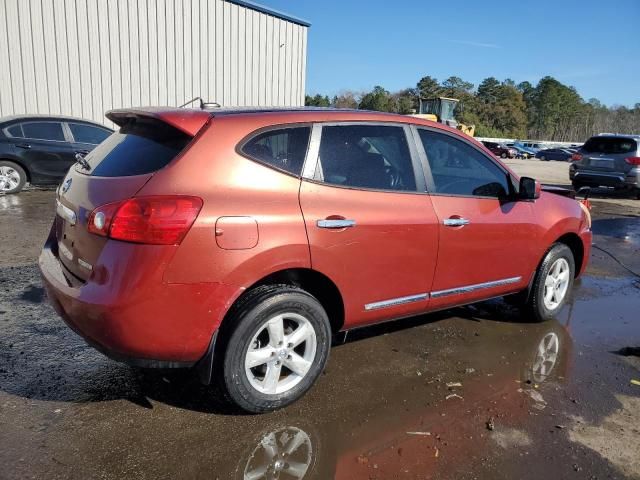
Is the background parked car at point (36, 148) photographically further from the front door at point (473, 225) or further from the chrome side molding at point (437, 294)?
the chrome side molding at point (437, 294)

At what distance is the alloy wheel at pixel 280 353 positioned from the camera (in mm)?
2818

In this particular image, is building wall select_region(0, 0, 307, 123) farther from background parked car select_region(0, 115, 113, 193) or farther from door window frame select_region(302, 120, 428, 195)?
door window frame select_region(302, 120, 428, 195)

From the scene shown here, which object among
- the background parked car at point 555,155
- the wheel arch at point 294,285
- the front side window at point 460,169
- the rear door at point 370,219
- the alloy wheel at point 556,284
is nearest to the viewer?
the wheel arch at point 294,285

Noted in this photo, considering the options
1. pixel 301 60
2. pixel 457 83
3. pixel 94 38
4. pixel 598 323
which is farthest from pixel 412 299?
pixel 457 83

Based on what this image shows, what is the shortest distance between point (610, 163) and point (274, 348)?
555 inches

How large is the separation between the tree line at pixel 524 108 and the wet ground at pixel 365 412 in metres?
91.3

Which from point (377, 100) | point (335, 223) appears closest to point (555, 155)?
point (377, 100)

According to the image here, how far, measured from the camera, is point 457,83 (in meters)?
116

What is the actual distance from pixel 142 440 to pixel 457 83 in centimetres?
12396

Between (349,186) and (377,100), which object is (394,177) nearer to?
(349,186)

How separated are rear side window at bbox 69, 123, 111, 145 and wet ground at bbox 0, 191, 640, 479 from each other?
21.9 ft

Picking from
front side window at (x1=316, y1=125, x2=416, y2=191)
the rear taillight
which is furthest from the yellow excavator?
the rear taillight

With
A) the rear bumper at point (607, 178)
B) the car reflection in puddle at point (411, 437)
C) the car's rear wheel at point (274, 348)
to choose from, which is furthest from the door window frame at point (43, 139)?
the rear bumper at point (607, 178)

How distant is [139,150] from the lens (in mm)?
2861
